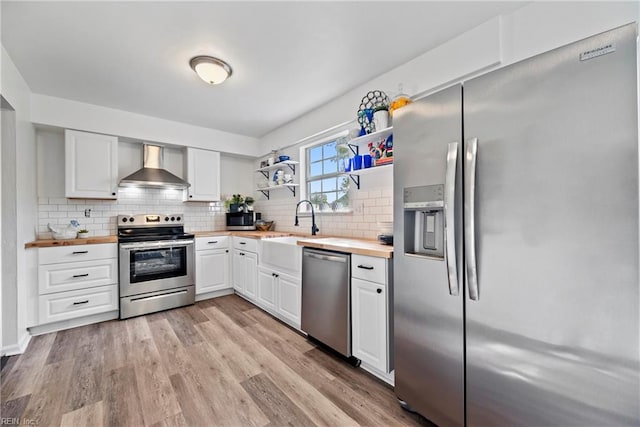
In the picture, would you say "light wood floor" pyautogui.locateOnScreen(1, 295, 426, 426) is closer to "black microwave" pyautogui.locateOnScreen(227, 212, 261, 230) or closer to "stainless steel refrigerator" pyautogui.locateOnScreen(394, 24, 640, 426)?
"stainless steel refrigerator" pyautogui.locateOnScreen(394, 24, 640, 426)

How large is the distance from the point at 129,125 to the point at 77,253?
1.65 meters

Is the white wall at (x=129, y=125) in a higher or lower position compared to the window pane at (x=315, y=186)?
higher

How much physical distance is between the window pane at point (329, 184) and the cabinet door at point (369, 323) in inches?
60.3

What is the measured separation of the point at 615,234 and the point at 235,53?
98.9 inches

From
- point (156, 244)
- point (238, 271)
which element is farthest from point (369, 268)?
point (156, 244)

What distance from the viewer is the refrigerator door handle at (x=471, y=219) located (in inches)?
47.8

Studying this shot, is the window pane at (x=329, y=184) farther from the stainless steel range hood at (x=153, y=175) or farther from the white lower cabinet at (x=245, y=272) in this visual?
the stainless steel range hood at (x=153, y=175)

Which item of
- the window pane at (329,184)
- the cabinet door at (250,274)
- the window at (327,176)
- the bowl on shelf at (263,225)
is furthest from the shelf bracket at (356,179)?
the bowl on shelf at (263,225)

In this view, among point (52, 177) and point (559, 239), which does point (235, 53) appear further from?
point (52, 177)

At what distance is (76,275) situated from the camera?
2795 mm

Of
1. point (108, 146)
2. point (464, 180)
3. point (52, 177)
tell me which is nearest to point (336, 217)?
point (464, 180)

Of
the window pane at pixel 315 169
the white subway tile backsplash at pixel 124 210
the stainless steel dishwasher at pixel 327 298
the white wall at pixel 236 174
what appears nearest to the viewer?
the stainless steel dishwasher at pixel 327 298

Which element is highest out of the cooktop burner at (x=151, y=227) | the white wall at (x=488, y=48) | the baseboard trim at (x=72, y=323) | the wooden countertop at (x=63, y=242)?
the white wall at (x=488, y=48)

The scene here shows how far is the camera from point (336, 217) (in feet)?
10.1
